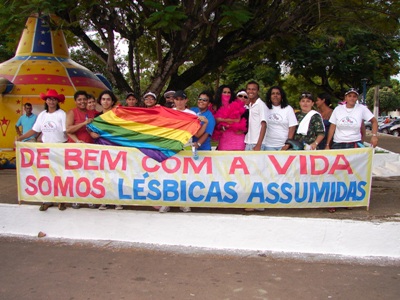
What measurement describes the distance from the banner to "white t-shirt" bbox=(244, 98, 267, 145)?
1.17 ft

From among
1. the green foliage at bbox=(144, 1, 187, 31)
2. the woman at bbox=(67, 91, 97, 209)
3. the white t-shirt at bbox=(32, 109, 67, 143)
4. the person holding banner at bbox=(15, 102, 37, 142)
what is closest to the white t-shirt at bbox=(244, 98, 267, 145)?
the woman at bbox=(67, 91, 97, 209)

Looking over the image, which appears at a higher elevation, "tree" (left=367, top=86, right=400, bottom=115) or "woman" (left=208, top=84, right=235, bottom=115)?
"tree" (left=367, top=86, right=400, bottom=115)

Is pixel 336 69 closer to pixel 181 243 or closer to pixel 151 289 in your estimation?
pixel 181 243

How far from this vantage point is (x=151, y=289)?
13.1ft

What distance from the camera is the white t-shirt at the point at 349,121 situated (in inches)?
225

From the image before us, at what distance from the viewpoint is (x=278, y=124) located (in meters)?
5.63

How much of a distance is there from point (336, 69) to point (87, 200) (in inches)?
544

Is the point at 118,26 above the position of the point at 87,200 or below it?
above

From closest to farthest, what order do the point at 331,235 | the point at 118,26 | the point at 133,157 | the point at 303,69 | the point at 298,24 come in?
the point at 331,235 < the point at 133,157 < the point at 118,26 < the point at 298,24 < the point at 303,69

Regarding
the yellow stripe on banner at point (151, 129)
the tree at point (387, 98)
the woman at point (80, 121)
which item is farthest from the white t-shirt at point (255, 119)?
the tree at point (387, 98)

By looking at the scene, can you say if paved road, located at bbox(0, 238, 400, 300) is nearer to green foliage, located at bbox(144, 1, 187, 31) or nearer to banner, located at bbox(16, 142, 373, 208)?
banner, located at bbox(16, 142, 373, 208)

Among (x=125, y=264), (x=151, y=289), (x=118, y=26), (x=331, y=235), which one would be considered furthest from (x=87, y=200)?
(x=118, y=26)

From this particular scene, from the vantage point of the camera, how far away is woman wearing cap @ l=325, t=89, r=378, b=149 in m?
5.70

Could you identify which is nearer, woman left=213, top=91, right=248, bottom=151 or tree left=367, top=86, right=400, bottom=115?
woman left=213, top=91, right=248, bottom=151
